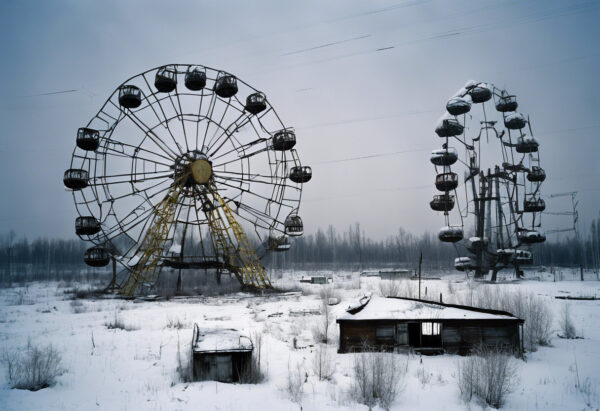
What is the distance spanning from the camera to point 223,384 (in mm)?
7715

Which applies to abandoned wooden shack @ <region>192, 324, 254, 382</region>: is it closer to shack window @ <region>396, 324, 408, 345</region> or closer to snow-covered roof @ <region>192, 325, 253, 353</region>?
snow-covered roof @ <region>192, 325, 253, 353</region>

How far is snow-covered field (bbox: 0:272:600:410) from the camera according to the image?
688 cm

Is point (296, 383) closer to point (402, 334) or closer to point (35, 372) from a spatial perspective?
point (402, 334)

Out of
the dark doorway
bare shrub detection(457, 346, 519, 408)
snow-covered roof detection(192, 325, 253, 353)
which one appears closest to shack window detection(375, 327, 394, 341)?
the dark doorway

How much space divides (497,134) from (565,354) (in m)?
27.5

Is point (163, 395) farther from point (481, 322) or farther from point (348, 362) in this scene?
point (481, 322)

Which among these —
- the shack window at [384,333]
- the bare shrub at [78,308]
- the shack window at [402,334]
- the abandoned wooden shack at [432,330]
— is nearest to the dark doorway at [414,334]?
the abandoned wooden shack at [432,330]

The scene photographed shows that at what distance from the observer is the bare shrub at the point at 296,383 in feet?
23.4

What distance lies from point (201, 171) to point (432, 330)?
18539 millimetres

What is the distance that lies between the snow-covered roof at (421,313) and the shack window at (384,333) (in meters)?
0.32

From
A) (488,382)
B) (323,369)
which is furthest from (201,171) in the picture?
(488,382)

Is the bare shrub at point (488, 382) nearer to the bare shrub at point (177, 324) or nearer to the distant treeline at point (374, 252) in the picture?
the bare shrub at point (177, 324)

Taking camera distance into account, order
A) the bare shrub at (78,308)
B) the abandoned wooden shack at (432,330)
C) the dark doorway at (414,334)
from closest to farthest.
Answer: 1. the abandoned wooden shack at (432,330)
2. the dark doorway at (414,334)
3. the bare shrub at (78,308)

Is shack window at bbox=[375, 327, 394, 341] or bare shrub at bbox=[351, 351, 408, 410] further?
shack window at bbox=[375, 327, 394, 341]
